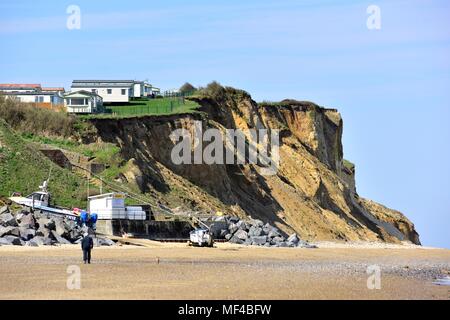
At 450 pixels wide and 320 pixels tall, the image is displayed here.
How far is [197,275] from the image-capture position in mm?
26859

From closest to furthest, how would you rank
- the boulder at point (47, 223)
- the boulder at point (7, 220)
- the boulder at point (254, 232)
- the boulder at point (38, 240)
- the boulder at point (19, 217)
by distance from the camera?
the boulder at point (38, 240)
the boulder at point (7, 220)
the boulder at point (47, 223)
the boulder at point (19, 217)
the boulder at point (254, 232)

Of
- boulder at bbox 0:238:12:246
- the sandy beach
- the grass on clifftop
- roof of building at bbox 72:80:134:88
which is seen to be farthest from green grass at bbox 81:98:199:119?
boulder at bbox 0:238:12:246

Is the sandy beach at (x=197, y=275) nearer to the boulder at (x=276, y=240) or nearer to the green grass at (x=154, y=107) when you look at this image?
the boulder at (x=276, y=240)

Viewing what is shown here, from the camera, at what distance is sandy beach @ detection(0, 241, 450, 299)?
22422 millimetres

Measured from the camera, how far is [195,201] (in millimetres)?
56719

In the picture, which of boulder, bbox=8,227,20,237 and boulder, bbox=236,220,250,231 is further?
boulder, bbox=236,220,250,231

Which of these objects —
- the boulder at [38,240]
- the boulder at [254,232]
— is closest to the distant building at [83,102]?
the boulder at [254,232]

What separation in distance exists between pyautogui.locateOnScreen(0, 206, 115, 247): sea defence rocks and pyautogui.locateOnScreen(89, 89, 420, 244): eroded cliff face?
13352 millimetres

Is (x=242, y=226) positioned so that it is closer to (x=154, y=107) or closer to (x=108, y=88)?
(x=154, y=107)

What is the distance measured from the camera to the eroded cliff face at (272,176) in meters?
58.8

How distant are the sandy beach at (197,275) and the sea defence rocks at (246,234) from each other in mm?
7753

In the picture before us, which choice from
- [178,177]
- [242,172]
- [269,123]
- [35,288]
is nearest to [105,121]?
[178,177]

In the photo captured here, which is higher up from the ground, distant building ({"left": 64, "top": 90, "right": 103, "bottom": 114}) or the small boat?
distant building ({"left": 64, "top": 90, "right": 103, "bottom": 114})

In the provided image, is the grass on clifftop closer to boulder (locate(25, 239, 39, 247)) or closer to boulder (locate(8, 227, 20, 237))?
boulder (locate(8, 227, 20, 237))
